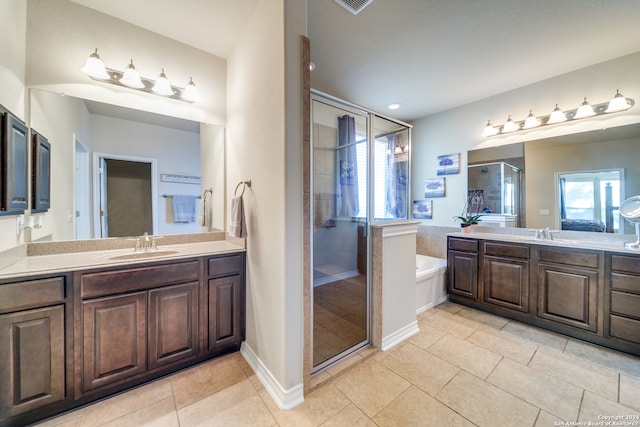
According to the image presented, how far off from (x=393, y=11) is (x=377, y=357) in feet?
9.13

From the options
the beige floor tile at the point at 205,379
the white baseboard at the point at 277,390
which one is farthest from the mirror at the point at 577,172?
the beige floor tile at the point at 205,379

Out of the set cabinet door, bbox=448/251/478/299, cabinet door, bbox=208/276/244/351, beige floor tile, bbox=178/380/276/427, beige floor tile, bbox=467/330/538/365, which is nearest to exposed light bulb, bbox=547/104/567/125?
cabinet door, bbox=448/251/478/299

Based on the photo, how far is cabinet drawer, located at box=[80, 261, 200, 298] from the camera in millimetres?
1465

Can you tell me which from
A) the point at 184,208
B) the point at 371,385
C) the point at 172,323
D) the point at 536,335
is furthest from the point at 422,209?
the point at 172,323

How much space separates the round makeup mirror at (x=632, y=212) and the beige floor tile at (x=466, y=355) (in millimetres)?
1630

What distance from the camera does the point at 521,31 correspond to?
1966 mm

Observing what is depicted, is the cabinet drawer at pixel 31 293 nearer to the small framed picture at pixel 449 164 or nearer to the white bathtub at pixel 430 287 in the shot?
the white bathtub at pixel 430 287

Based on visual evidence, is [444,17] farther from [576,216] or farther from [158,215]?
[158,215]

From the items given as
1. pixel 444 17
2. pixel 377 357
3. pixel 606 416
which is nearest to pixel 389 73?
pixel 444 17

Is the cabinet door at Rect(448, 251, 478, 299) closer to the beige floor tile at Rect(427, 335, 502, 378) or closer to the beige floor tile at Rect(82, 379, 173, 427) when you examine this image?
the beige floor tile at Rect(427, 335, 502, 378)

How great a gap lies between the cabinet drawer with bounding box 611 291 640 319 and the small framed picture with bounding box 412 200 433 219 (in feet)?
6.76

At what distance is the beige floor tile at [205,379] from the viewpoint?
1.57 metres

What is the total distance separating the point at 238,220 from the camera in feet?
6.14

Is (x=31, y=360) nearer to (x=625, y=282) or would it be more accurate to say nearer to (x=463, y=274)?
(x=463, y=274)
